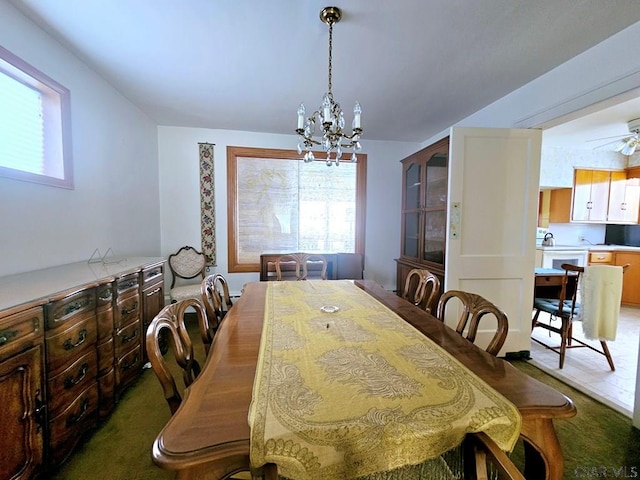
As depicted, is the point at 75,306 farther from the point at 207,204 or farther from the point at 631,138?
the point at 631,138

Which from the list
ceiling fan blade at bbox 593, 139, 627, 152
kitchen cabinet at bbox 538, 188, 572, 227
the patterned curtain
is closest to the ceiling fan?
ceiling fan blade at bbox 593, 139, 627, 152

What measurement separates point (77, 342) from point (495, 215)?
10.5ft

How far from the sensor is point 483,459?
69 centimetres

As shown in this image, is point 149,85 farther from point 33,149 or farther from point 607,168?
point 607,168

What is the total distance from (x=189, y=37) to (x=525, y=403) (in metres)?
2.61

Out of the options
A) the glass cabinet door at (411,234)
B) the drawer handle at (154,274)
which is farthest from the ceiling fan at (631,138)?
the drawer handle at (154,274)

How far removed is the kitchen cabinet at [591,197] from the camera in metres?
4.34

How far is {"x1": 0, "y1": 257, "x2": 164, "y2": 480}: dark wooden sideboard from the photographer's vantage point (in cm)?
112

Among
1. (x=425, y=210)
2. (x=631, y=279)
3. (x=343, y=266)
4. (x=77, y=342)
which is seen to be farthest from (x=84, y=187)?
(x=631, y=279)

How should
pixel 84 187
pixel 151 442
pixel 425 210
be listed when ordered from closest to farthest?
pixel 151 442, pixel 84 187, pixel 425 210

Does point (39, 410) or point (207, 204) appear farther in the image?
point (207, 204)

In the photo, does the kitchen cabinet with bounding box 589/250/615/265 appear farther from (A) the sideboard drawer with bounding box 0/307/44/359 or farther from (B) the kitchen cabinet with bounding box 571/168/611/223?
(A) the sideboard drawer with bounding box 0/307/44/359

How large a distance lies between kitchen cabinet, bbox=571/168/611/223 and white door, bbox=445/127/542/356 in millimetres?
2931

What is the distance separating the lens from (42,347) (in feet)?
4.10
